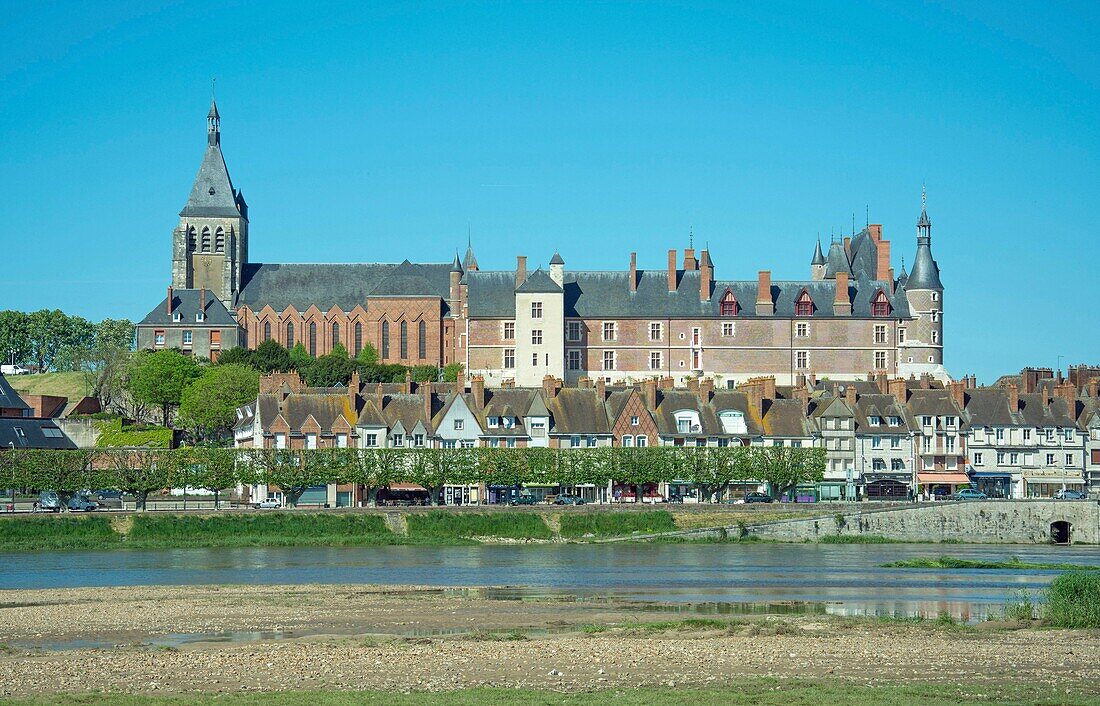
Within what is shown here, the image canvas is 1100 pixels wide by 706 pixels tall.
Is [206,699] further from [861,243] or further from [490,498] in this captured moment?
[861,243]

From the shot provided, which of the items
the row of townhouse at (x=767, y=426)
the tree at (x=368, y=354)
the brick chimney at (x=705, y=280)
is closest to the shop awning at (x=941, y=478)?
the row of townhouse at (x=767, y=426)

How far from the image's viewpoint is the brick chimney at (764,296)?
10606 cm

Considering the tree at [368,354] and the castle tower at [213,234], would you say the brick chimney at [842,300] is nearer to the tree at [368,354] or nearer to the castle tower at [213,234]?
the tree at [368,354]

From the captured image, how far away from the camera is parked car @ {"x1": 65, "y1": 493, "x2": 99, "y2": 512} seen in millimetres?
62750

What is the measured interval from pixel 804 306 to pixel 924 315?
26.2 feet

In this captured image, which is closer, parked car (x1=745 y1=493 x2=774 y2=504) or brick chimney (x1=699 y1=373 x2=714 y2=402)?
parked car (x1=745 y1=493 x2=774 y2=504)

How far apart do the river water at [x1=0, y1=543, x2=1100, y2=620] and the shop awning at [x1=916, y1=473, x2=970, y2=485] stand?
15.2 m

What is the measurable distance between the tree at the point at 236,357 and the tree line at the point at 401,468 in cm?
3539

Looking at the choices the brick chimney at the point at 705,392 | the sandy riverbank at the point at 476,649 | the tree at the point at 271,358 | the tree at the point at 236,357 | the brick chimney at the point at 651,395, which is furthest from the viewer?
the tree at the point at 236,357

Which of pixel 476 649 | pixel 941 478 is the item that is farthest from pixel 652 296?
pixel 476 649

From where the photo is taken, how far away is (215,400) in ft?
293

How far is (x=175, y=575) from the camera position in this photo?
4722 centimetres

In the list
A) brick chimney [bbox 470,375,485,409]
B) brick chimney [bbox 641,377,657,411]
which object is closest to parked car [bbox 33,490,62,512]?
brick chimney [bbox 470,375,485,409]

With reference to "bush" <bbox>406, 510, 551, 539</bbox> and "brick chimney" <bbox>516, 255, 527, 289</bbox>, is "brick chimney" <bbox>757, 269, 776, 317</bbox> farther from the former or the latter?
"bush" <bbox>406, 510, 551, 539</bbox>
